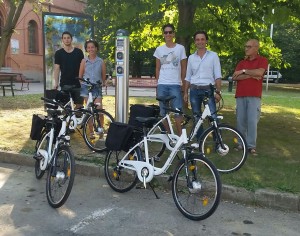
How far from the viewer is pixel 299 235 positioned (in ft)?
13.6

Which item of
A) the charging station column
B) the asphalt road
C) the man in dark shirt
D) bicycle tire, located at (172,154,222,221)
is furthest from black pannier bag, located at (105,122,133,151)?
the man in dark shirt

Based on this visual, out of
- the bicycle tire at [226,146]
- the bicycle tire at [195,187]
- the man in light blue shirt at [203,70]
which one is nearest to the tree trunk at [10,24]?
the man in light blue shirt at [203,70]

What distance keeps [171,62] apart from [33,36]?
2855 centimetres

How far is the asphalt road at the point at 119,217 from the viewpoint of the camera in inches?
163

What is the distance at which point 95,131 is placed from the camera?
264 inches

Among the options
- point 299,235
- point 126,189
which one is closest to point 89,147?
point 126,189

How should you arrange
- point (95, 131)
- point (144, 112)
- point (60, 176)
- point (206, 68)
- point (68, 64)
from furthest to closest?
point (68, 64) → point (95, 131) → point (206, 68) → point (144, 112) → point (60, 176)

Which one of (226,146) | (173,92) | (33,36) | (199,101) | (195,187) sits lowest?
(195,187)

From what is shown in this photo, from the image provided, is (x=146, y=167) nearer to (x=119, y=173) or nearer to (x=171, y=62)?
(x=119, y=173)

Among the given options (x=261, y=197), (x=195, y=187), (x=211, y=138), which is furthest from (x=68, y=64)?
(x=261, y=197)

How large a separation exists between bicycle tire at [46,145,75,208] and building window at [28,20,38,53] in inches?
1153

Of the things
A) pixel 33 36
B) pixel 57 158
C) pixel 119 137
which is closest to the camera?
pixel 57 158

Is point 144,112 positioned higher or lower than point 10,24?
lower

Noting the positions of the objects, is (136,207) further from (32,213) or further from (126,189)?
(32,213)
